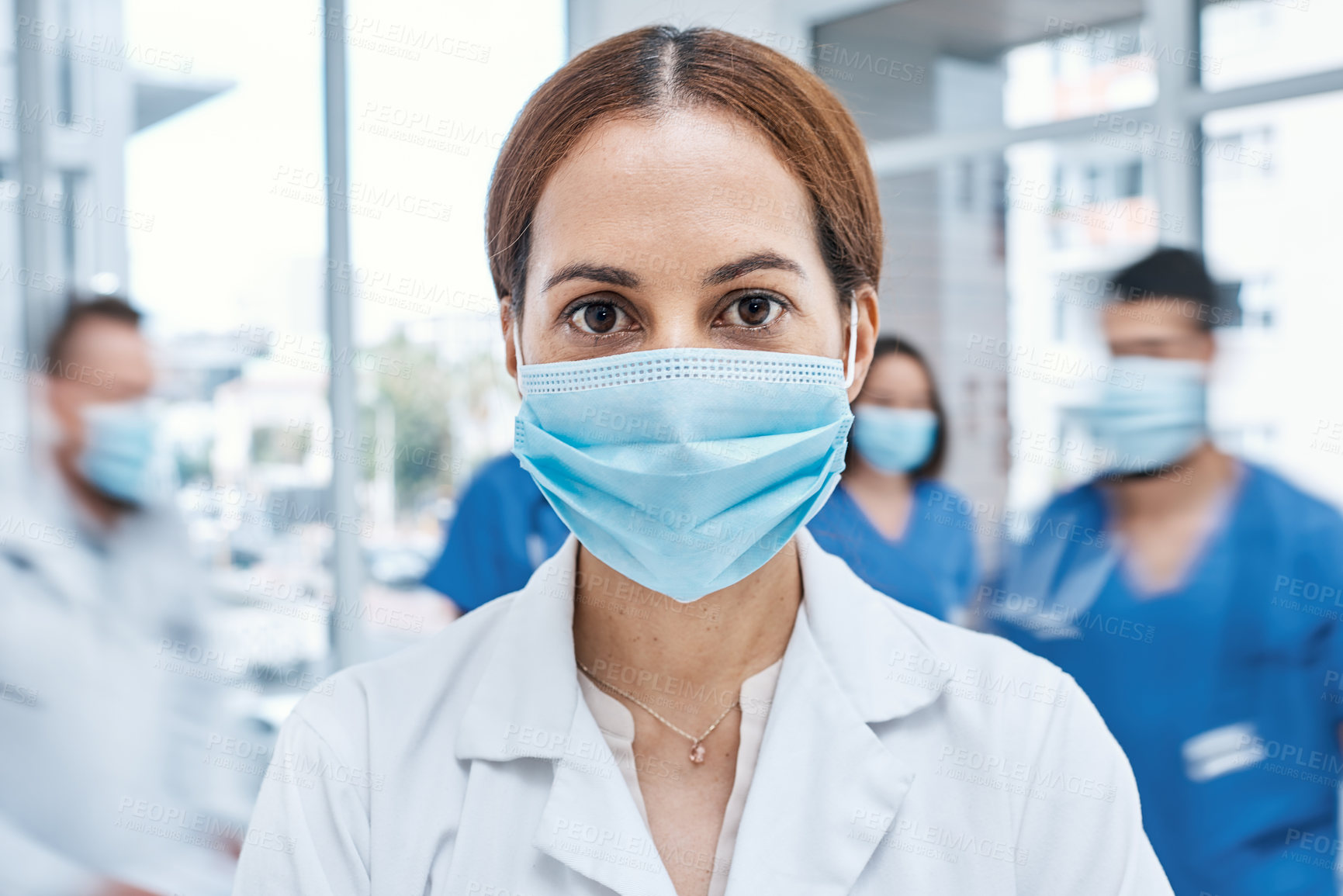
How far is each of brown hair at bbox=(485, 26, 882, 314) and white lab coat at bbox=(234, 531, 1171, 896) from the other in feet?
1.46

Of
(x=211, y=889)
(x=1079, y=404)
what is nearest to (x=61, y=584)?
(x=211, y=889)

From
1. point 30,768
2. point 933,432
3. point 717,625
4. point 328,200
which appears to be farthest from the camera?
point 328,200

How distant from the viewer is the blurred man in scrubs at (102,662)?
2023 mm

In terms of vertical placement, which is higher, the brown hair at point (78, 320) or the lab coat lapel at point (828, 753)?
the brown hair at point (78, 320)

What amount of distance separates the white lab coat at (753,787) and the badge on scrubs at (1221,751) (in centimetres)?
94

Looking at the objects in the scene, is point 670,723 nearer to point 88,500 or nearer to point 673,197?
point 673,197

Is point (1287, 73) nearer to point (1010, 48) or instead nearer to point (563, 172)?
point (1010, 48)

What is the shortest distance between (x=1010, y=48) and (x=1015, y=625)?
7.27 feet

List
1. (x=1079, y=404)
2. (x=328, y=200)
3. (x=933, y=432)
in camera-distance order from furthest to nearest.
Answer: (x=328, y=200)
(x=933, y=432)
(x=1079, y=404)

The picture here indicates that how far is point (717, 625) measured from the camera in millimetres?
1105
